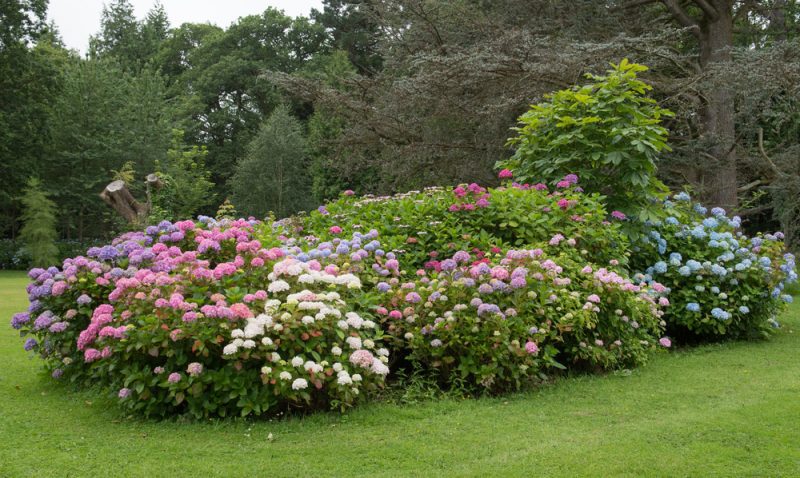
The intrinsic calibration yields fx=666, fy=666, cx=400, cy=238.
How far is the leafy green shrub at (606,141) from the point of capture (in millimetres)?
6555

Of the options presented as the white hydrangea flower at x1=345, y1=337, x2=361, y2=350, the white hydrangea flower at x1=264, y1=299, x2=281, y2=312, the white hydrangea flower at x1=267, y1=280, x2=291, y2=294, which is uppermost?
the white hydrangea flower at x1=267, y1=280, x2=291, y2=294

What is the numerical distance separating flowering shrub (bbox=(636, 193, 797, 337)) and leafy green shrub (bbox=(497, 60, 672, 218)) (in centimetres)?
51

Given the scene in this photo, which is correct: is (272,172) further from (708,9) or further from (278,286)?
(278,286)

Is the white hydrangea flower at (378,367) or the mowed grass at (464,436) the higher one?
the white hydrangea flower at (378,367)

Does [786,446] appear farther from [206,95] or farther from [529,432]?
[206,95]

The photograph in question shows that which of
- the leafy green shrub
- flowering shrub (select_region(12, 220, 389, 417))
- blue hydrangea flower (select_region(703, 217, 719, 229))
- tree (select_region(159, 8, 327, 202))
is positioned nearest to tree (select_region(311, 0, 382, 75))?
tree (select_region(159, 8, 327, 202))

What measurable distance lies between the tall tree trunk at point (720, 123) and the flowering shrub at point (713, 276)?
4.66 meters

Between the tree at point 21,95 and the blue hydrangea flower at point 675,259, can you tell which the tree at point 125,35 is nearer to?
the tree at point 21,95

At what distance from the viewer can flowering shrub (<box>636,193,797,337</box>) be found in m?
6.32

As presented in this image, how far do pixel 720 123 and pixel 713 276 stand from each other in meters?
6.84

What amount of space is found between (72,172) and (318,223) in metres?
24.5

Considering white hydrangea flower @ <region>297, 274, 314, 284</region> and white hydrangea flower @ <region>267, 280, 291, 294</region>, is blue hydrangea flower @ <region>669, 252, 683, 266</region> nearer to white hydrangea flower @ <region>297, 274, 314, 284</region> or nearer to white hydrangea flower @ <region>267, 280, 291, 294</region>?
white hydrangea flower @ <region>297, 274, 314, 284</region>

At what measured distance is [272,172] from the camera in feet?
94.8

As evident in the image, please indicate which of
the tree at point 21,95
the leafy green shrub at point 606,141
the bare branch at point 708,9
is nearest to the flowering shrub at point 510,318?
the leafy green shrub at point 606,141
